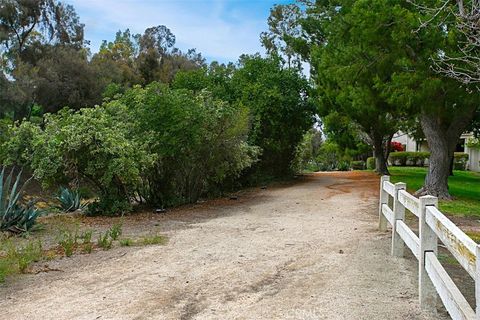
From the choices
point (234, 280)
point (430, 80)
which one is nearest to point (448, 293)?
point (234, 280)

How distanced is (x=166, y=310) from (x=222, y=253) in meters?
2.69


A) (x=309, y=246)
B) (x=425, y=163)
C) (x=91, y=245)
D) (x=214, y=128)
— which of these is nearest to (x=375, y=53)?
(x=214, y=128)

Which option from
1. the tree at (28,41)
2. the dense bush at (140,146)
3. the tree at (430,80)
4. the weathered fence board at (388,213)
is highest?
the tree at (28,41)

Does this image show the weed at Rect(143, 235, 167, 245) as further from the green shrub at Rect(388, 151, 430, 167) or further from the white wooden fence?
the green shrub at Rect(388, 151, 430, 167)

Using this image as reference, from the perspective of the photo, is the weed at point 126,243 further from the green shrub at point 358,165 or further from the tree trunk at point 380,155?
the green shrub at point 358,165

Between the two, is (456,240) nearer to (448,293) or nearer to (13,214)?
(448,293)

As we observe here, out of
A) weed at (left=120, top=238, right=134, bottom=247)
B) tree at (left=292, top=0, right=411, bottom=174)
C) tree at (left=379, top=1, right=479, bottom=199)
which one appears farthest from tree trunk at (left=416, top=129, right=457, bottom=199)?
weed at (left=120, top=238, right=134, bottom=247)

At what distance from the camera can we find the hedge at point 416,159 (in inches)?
1624

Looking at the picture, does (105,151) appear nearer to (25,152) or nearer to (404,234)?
(25,152)

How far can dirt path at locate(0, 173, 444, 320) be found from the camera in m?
4.86

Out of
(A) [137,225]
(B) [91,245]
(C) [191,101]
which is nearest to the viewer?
(B) [91,245]

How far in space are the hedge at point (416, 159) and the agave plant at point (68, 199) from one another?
36006 millimetres

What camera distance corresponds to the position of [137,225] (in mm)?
10555

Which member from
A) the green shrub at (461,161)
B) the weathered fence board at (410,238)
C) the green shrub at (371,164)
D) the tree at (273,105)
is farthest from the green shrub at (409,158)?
the weathered fence board at (410,238)
